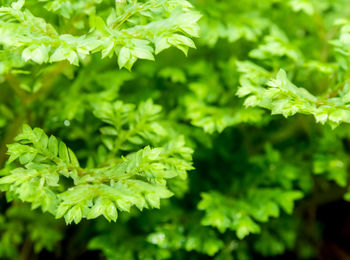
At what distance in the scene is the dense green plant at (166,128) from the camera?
1.06 metres

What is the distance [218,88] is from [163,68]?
0.85 ft

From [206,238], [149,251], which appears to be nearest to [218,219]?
[206,238]

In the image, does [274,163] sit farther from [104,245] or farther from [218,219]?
[104,245]

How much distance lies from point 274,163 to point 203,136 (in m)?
0.32

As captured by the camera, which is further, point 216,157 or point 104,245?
point 216,157

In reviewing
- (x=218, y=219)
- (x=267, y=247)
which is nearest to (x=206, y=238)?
(x=218, y=219)

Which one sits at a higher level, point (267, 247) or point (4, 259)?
point (267, 247)

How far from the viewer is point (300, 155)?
1.77 m

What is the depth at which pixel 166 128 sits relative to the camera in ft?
5.08

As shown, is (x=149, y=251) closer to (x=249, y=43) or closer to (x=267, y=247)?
(x=267, y=247)

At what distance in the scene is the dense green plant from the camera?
106 cm

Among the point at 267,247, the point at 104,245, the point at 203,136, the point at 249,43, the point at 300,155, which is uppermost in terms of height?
the point at 249,43

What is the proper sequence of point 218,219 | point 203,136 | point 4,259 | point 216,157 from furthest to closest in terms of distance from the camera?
point 216,157 < point 4,259 < point 203,136 < point 218,219

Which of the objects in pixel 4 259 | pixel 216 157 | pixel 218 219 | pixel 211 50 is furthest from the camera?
pixel 211 50
